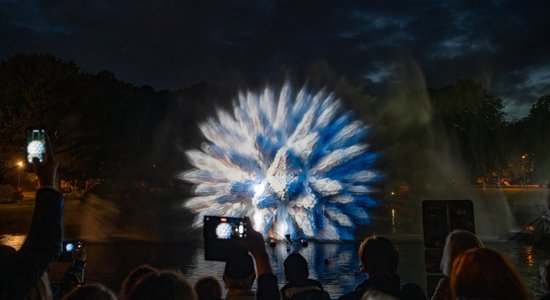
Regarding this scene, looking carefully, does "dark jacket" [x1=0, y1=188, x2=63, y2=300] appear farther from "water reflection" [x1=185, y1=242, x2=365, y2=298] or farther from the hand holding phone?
"water reflection" [x1=185, y1=242, x2=365, y2=298]

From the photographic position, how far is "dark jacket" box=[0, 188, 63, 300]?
2.84 metres

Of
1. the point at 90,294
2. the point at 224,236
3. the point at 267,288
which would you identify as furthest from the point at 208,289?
the point at 90,294

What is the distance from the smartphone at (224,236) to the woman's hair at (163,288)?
5.42 feet

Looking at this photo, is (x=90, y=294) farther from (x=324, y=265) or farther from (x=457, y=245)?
(x=324, y=265)

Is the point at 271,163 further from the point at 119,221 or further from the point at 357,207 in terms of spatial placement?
the point at 119,221

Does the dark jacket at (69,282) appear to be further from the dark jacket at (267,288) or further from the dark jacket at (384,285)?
the dark jacket at (384,285)

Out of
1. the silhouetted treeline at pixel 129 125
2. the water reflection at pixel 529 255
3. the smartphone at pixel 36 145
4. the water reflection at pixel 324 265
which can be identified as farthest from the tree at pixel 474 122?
the smartphone at pixel 36 145

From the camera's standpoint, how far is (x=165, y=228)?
1336 inches

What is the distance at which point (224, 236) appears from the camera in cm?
430

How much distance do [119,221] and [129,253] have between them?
17.9 metres

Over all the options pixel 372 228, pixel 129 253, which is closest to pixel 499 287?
pixel 129 253

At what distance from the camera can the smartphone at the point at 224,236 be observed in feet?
13.9

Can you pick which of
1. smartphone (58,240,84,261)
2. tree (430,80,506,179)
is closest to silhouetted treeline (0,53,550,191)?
tree (430,80,506,179)

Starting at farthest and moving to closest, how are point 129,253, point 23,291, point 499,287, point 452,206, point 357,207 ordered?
point 357,207, point 129,253, point 452,206, point 499,287, point 23,291
